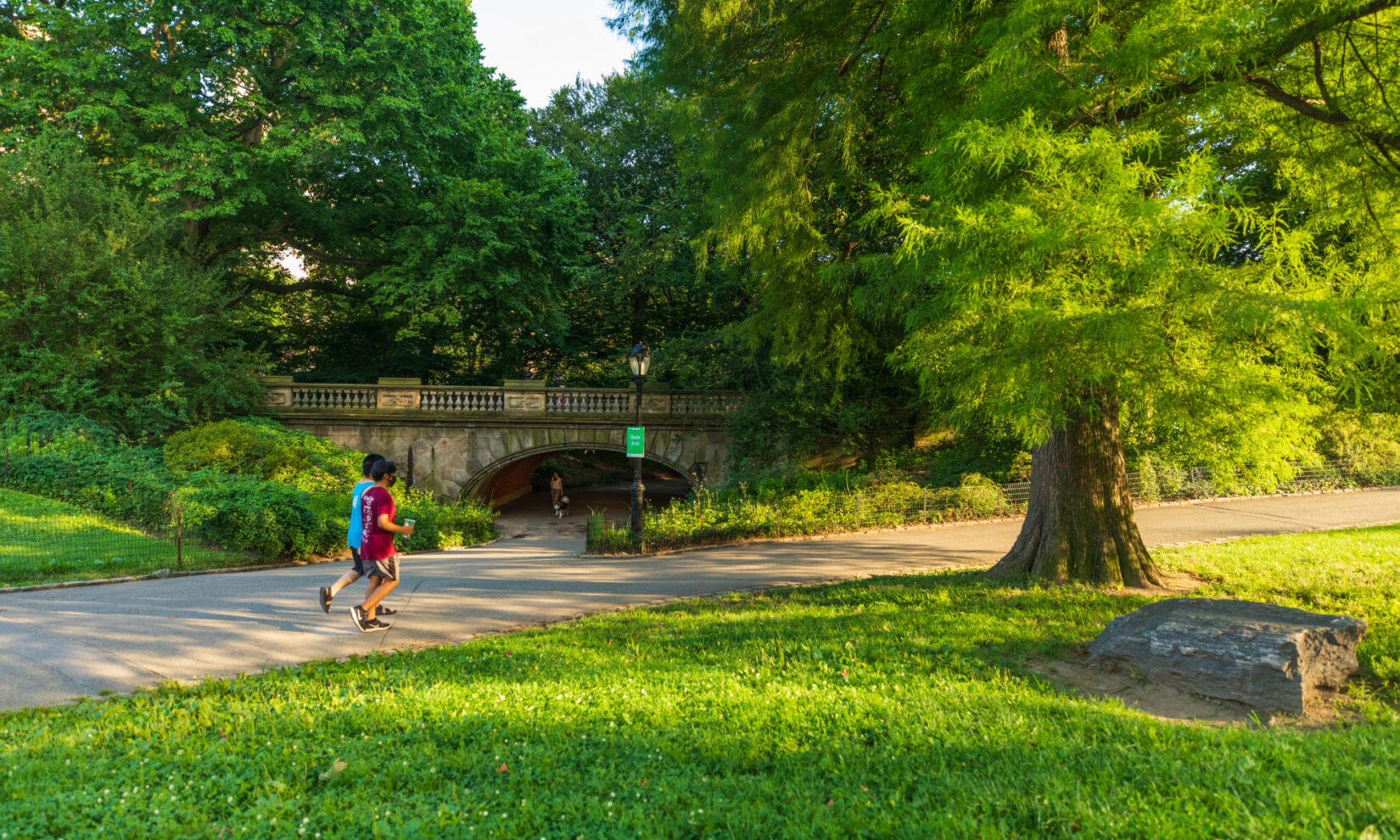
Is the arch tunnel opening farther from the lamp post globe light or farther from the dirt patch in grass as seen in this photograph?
the dirt patch in grass

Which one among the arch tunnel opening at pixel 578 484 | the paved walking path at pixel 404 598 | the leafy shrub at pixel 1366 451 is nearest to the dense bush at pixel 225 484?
the paved walking path at pixel 404 598

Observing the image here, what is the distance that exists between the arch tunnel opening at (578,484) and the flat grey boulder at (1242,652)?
16.6 metres

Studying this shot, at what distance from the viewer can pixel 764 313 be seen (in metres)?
12.5

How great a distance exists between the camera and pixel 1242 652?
5.32 m

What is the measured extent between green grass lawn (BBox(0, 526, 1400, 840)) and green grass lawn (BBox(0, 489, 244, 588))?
6675 mm

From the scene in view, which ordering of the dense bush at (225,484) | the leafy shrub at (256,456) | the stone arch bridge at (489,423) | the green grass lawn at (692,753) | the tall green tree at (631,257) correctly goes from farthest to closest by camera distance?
the stone arch bridge at (489,423), the tall green tree at (631,257), the leafy shrub at (256,456), the dense bush at (225,484), the green grass lawn at (692,753)

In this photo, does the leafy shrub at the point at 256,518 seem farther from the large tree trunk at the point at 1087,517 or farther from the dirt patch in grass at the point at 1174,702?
the dirt patch in grass at the point at 1174,702

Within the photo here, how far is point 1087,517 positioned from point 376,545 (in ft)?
27.1

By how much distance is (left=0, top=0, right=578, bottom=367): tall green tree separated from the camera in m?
19.3

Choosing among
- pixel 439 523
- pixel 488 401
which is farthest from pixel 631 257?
pixel 439 523

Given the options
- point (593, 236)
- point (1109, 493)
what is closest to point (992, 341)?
point (1109, 493)

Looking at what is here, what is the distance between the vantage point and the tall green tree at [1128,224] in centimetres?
561

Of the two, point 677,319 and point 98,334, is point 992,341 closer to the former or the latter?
point 98,334

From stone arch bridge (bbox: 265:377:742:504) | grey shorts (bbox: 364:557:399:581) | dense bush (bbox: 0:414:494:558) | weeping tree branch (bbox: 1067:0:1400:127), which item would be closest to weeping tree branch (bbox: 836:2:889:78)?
weeping tree branch (bbox: 1067:0:1400:127)
